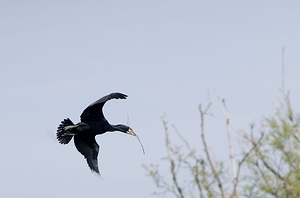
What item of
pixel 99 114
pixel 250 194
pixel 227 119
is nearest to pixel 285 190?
pixel 250 194

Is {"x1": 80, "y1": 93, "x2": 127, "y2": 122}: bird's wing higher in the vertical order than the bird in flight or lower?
higher

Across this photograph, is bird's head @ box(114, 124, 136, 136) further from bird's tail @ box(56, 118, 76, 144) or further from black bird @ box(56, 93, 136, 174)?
bird's tail @ box(56, 118, 76, 144)

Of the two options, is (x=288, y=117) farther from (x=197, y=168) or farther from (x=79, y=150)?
(x=79, y=150)

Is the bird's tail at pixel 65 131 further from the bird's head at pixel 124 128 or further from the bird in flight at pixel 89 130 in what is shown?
the bird's head at pixel 124 128

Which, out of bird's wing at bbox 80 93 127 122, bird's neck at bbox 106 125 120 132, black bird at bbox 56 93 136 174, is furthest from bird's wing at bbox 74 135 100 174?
bird's wing at bbox 80 93 127 122

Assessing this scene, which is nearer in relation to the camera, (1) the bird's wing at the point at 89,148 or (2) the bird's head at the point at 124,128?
(2) the bird's head at the point at 124,128

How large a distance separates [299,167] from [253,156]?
28.9 inches

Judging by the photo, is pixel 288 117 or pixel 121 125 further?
pixel 121 125

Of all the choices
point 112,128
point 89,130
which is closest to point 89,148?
point 112,128

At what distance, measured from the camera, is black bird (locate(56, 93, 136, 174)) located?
20.7 meters

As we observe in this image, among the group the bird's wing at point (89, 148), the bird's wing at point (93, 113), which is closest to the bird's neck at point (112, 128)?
the bird's wing at point (93, 113)

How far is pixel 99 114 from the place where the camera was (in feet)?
69.3

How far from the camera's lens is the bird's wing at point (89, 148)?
71.6ft

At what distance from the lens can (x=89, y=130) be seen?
20750 mm
